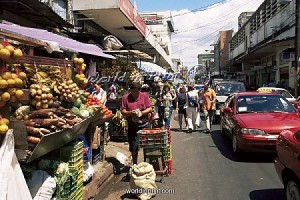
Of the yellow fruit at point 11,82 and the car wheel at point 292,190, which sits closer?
the yellow fruit at point 11,82

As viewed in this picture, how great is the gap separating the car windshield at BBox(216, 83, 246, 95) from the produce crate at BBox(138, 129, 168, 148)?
11577 mm

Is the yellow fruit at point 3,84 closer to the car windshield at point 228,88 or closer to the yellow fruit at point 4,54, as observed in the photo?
the yellow fruit at point 4,54

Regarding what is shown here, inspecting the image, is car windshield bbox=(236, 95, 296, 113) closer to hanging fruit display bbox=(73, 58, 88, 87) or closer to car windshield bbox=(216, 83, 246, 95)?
hanging fruit display bbox=(73, 58, 88, 87)

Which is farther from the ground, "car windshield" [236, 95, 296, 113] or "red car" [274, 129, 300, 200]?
"car windshield" [236, 95, 296, 113]

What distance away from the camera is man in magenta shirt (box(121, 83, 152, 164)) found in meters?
6.77

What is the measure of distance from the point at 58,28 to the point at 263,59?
3468 centimetres

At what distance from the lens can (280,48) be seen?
94.8ft

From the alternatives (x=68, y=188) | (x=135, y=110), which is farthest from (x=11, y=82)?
(x=135, y=110)

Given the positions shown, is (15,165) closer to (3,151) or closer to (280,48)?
(3,151)

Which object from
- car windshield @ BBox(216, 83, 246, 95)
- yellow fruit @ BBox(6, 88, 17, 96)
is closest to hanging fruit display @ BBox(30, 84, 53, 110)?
yellow fruit @ BBox(6, 88, 17, 96)

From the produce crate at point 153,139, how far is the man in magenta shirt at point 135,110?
1.24 feet

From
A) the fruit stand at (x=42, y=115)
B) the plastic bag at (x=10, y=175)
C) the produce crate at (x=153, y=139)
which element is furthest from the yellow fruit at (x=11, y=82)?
the produce crate at (x=153, y=139)

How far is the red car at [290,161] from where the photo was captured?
4383mm

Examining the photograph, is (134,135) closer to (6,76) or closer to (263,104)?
(6,76)
